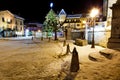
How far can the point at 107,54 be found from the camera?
1173 cm

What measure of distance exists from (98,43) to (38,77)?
16375mm

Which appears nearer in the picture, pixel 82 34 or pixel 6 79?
pixel 6 79

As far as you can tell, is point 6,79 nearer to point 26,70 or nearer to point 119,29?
point 26,70

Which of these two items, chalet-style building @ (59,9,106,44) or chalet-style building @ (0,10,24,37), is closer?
chalet-style building @ (59,9,106,44)

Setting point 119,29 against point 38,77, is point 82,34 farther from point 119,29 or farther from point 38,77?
point 38,77

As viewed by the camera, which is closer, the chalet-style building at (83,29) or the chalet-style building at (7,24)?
the chalet-style building at (83,29)

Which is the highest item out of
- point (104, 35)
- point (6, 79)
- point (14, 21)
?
point (14, 21)

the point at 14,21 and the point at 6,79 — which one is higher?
the point at 14,21

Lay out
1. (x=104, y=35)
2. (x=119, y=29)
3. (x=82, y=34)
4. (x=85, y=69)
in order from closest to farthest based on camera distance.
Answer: (x=85, y=69) → (x=119, y=29) → (x=104, y=35) → (x=82, y=34)

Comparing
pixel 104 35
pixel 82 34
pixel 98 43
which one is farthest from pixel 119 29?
pixel 82 34

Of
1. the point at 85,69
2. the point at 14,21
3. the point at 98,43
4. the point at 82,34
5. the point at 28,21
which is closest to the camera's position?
the point at 85,69

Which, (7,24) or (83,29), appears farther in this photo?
(7,24)

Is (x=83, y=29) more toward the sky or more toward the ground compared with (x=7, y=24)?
more toward the ground

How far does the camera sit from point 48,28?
51.4 m
